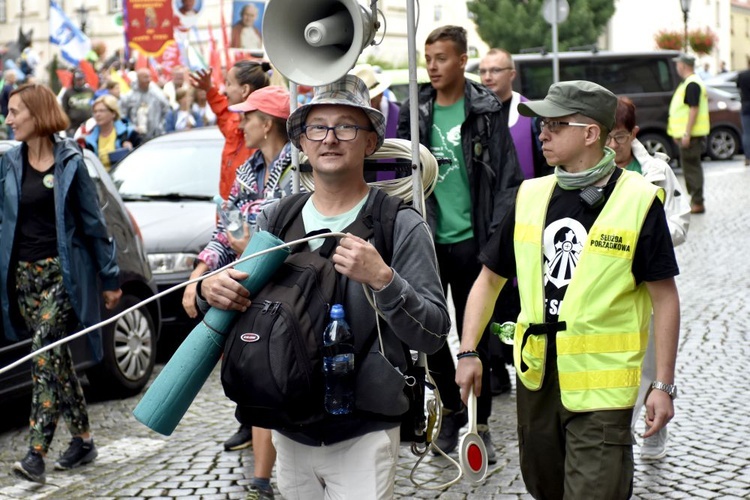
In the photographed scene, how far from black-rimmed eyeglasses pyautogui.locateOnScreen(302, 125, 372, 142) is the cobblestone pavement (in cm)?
252

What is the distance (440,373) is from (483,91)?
143 centimetres

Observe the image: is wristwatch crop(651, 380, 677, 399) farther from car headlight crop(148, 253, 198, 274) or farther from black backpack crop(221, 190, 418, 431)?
car headlight crop(148, 253, 198, 274)

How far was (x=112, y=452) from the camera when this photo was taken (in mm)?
6484

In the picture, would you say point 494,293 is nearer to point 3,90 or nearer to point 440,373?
point 440,373

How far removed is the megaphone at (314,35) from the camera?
12.2 ft

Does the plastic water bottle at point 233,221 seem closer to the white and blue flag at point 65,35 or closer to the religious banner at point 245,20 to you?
the religious banner at point 245,20

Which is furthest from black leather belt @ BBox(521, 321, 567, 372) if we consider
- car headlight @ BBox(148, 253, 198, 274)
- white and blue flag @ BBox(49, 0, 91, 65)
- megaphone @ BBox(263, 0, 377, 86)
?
white and blue flag @ BBox(49, 0, 91, 65)

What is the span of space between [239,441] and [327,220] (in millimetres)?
3207

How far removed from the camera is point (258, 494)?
17.5 feet

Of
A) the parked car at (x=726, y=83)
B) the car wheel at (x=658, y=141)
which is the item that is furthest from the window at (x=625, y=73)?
the parked car at (x=726, y=83)

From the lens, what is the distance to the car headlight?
29.1 feet

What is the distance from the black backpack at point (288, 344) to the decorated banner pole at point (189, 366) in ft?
0.23

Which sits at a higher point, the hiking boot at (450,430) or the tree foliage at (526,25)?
the tree foliage at (526,25)

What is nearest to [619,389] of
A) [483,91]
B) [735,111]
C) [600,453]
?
[600,453]
